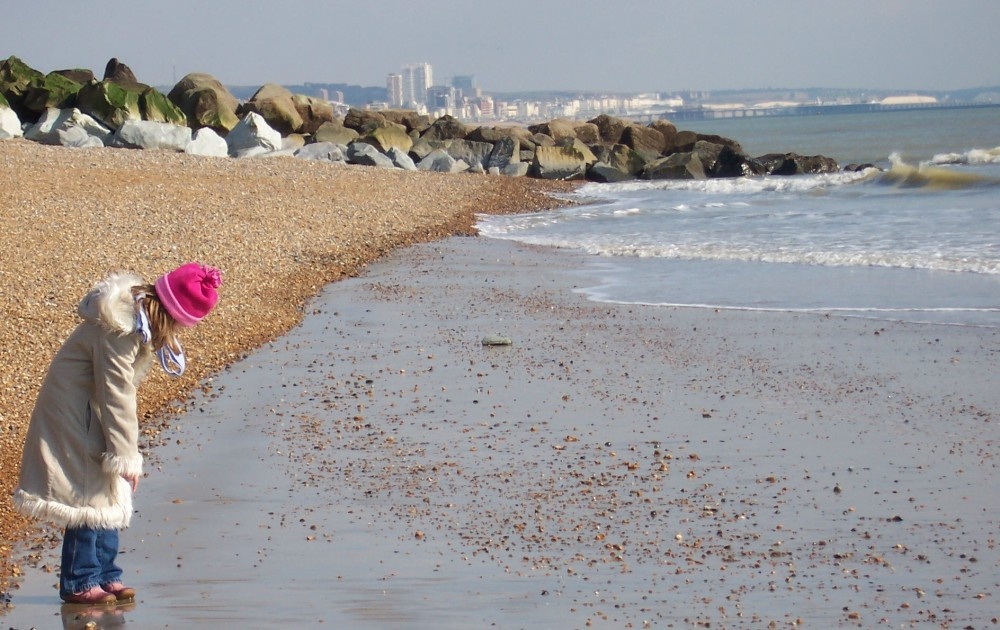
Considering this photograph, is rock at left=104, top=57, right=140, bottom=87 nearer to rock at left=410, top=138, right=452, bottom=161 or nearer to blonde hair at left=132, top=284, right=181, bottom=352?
rock at left=410, top=138, right=452, bottom=161

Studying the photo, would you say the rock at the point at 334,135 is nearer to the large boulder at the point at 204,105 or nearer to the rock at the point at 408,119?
the large boulder at the point at 204,105

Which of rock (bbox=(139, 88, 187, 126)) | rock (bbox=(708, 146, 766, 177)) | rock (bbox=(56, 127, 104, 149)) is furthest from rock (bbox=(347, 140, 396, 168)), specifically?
rock (bbox=(708, 146, 766, 177))

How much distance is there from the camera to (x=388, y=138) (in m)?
36.5

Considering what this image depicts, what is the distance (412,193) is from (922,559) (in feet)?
61.6

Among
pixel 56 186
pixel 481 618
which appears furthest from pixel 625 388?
pixel 56 186

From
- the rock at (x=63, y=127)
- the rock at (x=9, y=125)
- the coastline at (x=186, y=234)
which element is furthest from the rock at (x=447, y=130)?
the rock at (x=9, y=125)

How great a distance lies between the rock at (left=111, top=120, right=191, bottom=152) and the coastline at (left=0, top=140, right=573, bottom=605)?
231cm

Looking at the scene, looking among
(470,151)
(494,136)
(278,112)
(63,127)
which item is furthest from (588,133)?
(63,127)

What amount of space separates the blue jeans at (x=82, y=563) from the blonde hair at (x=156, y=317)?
2.45 ft

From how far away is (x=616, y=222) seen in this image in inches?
834

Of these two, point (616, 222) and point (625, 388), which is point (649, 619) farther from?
point (616, 222)

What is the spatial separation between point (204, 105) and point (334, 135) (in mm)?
4002

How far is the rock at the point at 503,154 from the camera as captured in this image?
35812 millimetres

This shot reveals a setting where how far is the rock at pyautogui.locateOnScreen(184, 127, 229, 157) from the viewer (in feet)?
88.6
